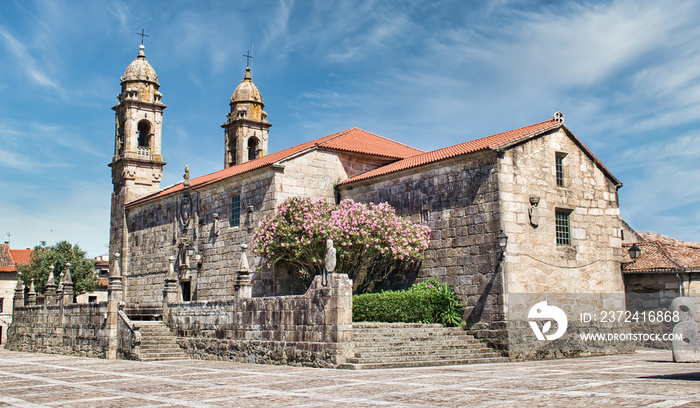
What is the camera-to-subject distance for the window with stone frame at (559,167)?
21.0m

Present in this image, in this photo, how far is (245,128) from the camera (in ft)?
135

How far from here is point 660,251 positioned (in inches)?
946

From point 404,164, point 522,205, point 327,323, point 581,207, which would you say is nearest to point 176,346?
point 327,323

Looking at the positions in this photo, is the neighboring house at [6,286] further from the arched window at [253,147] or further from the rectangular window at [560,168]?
the rectangular window at [560,168]

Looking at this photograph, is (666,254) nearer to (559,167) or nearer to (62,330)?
(559,167)

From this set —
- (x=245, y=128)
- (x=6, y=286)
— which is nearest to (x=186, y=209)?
(x=245, y=128)

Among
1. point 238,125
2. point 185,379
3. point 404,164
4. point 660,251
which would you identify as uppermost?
point 238,125

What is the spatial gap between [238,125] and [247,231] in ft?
56.4

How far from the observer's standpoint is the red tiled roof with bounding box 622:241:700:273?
22.8 m

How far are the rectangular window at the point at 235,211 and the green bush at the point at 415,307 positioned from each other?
26.7 feet

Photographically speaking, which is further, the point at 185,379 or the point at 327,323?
the point at 327,323

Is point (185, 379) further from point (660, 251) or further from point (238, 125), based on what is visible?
point (238, 125)

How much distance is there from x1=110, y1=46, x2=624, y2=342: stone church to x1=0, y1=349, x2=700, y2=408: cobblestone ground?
13.6 ft

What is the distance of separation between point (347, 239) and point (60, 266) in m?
31.0
